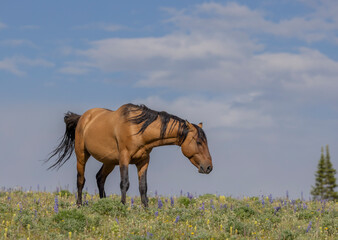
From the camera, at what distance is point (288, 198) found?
1532 centimetres

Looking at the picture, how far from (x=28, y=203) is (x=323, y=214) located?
8207mm

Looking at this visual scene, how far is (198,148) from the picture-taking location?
1227 cm

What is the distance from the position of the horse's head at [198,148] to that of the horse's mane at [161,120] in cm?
5

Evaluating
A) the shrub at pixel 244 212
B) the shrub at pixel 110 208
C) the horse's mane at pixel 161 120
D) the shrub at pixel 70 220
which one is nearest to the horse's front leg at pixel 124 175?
the horse's mane at pixel 161 120

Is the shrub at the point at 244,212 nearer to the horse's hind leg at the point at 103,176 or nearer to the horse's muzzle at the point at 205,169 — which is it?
the horse's muzzle at the point at 205,169

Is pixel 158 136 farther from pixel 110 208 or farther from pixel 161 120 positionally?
pixel 110 208

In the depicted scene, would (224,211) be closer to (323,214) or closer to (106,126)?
(323,214)

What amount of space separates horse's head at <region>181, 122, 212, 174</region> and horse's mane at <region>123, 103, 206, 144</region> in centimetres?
5

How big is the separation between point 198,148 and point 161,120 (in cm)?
130

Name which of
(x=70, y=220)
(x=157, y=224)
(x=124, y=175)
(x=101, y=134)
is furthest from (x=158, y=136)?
(x=70, y=220)

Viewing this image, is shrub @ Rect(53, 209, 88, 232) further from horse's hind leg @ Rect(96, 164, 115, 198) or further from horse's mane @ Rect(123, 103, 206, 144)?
horse's hind leg @ Rect(96, 164, 115, 198)

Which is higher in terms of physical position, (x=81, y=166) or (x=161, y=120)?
(x=161, y=120)

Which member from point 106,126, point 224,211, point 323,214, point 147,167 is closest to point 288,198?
point 323,214

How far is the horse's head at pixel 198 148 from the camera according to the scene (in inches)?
483
